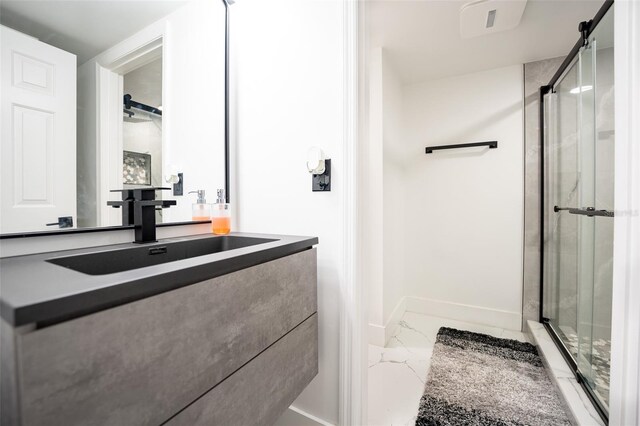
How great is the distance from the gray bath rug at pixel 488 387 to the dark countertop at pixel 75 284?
4.29 feet

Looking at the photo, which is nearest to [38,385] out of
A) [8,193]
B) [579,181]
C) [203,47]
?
[8,193]

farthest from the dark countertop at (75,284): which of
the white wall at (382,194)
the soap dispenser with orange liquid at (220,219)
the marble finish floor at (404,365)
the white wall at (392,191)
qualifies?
the white wall at (392,191)

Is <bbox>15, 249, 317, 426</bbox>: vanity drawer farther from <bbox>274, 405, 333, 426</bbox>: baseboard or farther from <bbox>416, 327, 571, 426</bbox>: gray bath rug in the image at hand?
<bbox>416, 327, 571, 426</bbox>: gray bath rug

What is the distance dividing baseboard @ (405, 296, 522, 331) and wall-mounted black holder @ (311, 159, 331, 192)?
6.53 ft

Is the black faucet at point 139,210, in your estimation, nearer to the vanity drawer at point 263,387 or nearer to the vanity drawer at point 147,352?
the vanity drawer at point 147,352

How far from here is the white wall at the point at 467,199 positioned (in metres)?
2.24

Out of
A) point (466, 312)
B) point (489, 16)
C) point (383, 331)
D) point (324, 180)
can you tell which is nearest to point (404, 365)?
point (383, 331)

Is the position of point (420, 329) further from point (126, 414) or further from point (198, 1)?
point (198, 1)

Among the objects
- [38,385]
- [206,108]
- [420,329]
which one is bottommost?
[420,329]

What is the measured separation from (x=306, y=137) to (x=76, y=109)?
0.78 metres

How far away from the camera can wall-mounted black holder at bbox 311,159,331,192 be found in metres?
1.11

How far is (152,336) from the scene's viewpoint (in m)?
0.52

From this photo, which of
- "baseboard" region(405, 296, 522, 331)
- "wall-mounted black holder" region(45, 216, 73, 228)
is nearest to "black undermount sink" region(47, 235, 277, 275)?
"wall-mounted black holder" region(45, 216, 73, 228)

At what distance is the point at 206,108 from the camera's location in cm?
128
